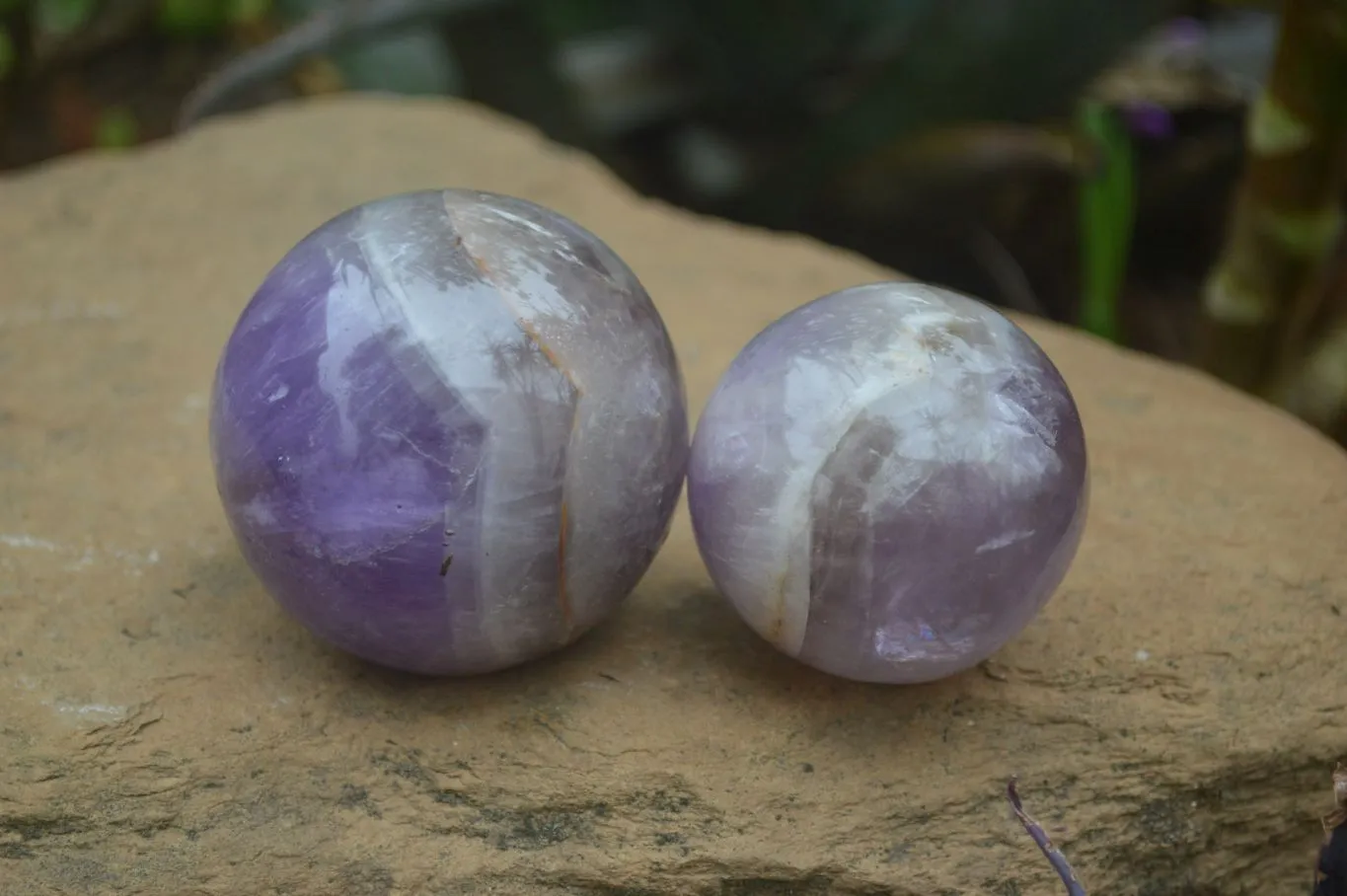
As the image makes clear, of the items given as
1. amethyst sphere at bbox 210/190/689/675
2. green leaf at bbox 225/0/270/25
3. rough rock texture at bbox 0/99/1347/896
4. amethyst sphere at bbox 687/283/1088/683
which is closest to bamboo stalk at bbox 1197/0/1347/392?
rough rock texture at bbox 0/99/1347/896

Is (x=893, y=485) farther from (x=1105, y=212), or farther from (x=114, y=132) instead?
(x=114, y=132)

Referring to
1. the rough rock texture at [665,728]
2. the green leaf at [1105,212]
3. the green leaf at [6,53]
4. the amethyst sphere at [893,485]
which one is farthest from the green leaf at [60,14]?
the amethyst sphere at [893,485]

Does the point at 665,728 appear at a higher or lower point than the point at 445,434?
lower

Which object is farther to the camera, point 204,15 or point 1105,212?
point 204,15

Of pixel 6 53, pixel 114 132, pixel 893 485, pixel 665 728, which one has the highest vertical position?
pixel 6 53

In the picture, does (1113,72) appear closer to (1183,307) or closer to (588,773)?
(1183,307)

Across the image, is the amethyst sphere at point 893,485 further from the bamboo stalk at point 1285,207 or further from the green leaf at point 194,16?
the green leaf at point 194,16

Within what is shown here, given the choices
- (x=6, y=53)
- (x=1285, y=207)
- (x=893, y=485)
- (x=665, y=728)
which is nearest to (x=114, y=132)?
(x=6, y=53)
